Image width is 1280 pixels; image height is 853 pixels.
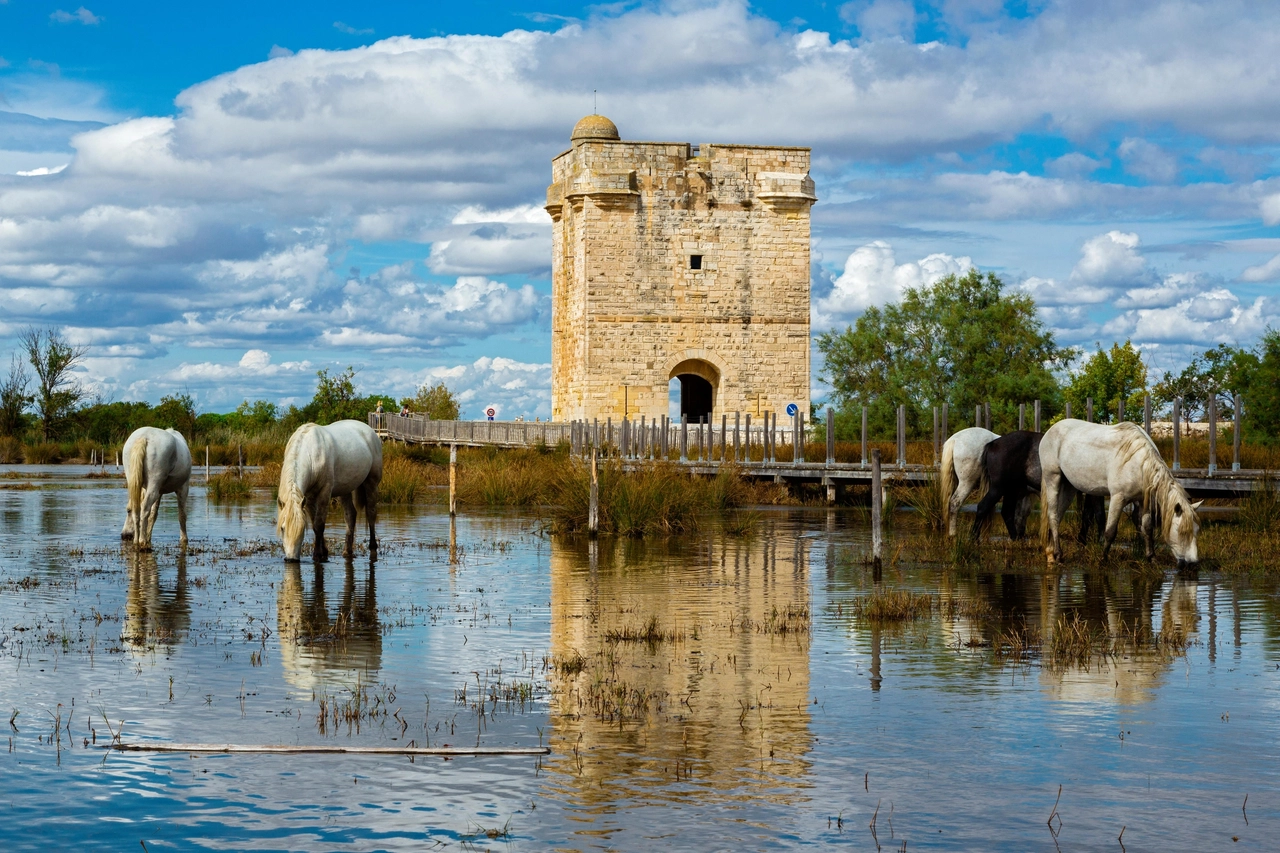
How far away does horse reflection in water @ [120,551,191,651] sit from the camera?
11.5 meters

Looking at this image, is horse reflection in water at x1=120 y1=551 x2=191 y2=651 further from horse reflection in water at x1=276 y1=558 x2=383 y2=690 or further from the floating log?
the floating log

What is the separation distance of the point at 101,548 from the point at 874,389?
3824 centimetres

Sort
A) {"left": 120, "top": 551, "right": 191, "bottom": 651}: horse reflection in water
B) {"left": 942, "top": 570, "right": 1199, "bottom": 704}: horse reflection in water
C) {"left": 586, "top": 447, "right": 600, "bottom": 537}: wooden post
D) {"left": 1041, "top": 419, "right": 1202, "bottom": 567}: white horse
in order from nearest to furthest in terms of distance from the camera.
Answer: {"left": 942, "top": 570, "right": 1199, "bottom": 704}: horse reflection in water < {"left": 120, "top": 551, "right": 191, "bottom": 651}: horse reflection in water < {"left": 1041, "top": 419, "right": 1202, "bottom": 567}: white horse < {"left": 586, "top": 447, "right": 600, "bottom": 537}: wooden post

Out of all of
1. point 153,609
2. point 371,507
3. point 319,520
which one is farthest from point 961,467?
point 153,609

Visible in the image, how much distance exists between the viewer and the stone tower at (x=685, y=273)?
45.2 metres

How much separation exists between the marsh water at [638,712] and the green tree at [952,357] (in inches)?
1376

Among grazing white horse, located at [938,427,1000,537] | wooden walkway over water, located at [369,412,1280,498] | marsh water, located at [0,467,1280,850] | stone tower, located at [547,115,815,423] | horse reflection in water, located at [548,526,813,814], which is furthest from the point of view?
stone tower, located at [547,115,815,423]

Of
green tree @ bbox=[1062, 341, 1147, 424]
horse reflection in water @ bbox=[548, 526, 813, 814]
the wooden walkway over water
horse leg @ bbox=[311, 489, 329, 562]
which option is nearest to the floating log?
horse reflection in water @ bbox=[548, 526, 813, 814]

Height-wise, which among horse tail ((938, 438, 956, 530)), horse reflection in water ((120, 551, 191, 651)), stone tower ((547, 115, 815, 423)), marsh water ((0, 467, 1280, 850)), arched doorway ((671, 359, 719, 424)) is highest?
stone tower ((547, 115, 815, 423))

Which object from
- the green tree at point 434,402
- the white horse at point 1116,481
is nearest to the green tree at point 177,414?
the green tree at point 434,402

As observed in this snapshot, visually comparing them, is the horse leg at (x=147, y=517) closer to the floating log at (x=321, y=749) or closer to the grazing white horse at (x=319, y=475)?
the grazing white horse at (x=319, y=475)

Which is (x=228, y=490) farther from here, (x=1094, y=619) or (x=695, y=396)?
(x=1094, y=619)

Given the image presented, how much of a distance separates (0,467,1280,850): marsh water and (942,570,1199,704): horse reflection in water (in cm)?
5

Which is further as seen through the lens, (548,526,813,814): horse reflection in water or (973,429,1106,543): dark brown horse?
(973,429,1106,543): dark brown horse
